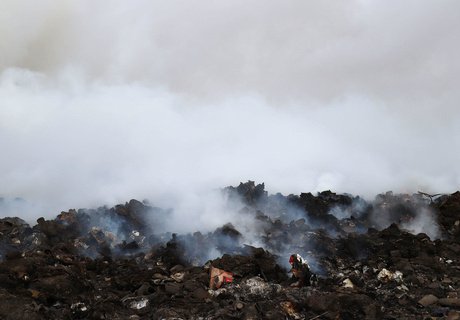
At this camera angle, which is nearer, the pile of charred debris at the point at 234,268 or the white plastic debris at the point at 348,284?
the pile of charred debris at the point at 234,268

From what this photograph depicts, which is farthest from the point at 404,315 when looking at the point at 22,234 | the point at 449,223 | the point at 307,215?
the point at 22,234

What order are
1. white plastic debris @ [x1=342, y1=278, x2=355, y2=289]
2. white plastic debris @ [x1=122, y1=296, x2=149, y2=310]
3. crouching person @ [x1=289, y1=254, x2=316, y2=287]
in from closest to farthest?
white plastic debris @ [x1=122, y1=296, x2=149, y2=310] < white plastic debris @ [x1=342, y1=278, x2=355, y2=289] < crouching person @ [x1=289, y1=254, x2=316, y2=287]

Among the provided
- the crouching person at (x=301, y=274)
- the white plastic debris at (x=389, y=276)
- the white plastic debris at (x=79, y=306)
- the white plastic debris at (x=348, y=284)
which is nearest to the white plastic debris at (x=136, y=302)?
the white plastic debris at (x=79, y=306)

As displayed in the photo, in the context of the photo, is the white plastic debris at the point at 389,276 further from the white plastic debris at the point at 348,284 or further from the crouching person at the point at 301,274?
the crouching person at the point at 301,274

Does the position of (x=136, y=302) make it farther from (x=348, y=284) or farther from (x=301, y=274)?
(x=348, y=284)

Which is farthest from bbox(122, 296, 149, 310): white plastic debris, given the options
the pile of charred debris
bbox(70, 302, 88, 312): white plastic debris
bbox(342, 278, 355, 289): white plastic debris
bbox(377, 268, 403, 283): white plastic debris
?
bbox(377, 268, 403, 283): white plastic debris

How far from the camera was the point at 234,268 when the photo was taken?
10953 millimetres

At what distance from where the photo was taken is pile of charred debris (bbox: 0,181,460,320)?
28.5 feet

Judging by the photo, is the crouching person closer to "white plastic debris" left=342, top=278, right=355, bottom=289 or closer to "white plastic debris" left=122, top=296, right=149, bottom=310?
"white plastic debris" left=342, top=278, right=355, bottom=289

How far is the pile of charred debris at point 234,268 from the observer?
8.67 metres

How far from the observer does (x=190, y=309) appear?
8.78m

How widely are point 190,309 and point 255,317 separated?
143cm

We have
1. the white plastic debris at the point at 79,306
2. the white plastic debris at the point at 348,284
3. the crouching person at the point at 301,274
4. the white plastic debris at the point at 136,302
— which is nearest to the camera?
the white plastic debris at the point at 79,306

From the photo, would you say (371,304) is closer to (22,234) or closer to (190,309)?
(190,309)
